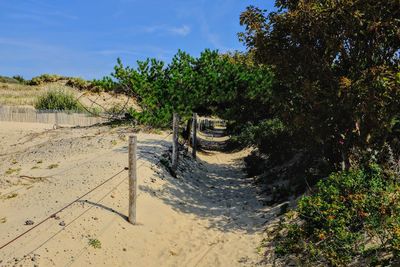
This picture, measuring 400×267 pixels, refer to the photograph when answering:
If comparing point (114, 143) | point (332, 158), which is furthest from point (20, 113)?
point (332, 158)

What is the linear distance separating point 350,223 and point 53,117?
29289mm

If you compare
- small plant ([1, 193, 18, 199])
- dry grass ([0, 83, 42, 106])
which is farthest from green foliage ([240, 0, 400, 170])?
dry grass ([0, 83, 42, 106])

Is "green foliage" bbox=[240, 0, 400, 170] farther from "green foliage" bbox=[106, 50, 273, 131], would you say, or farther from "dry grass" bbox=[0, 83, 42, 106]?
"dry grass" bbox=[0, 83, 42, 106]

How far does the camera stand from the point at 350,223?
8.27 meters

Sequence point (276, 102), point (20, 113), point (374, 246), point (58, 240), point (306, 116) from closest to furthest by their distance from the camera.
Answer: point (374, 246), point (58, 240), point (306, 116), point (276, 102), point (20, 113)

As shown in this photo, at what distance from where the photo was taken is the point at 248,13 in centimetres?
1115

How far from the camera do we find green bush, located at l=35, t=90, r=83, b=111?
3659cm

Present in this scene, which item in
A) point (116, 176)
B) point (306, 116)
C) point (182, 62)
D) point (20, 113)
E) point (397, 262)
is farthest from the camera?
point (20, 113)

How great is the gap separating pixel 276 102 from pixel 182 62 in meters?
8.16

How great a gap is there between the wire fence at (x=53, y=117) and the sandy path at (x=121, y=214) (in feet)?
49.3

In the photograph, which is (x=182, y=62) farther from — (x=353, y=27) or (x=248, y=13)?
(x=353, y=27)

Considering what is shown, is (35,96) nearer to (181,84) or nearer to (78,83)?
(78,83)

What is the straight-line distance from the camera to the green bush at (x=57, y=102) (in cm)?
3659

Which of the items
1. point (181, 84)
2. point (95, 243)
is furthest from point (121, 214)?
point (181, 84)
